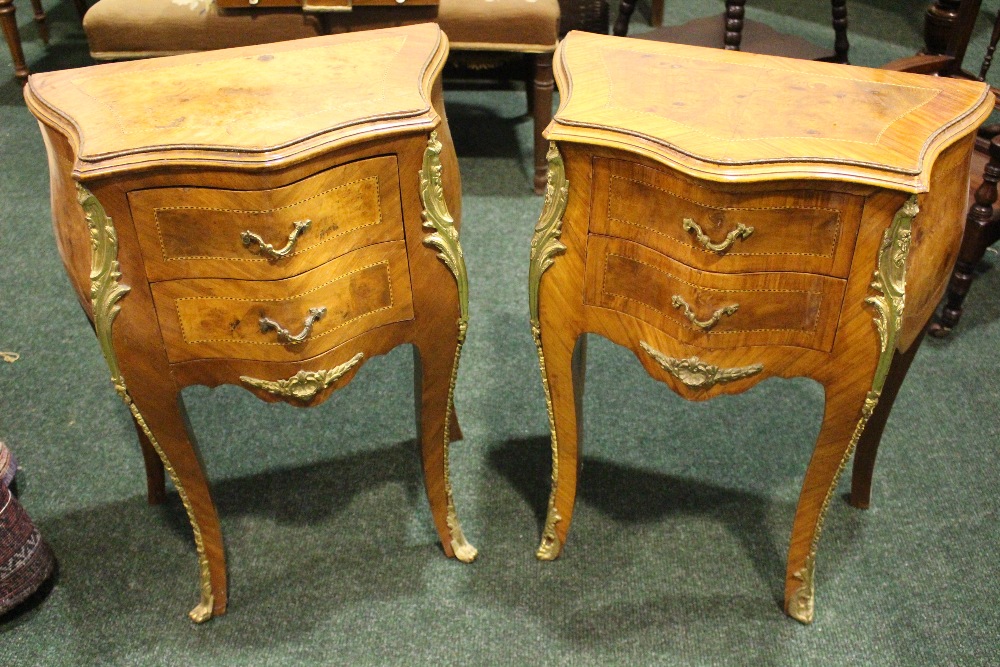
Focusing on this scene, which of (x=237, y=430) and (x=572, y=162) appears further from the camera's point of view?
(x=237, y=430)

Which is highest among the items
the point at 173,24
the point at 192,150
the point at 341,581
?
the point at 192,150

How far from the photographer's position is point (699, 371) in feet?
4.49

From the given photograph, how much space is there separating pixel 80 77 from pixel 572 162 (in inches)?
31.6

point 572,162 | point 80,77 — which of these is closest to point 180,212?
point 80,77

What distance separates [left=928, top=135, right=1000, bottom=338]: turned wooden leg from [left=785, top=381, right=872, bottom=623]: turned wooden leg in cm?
91

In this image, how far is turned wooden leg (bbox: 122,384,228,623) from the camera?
55.0 inches

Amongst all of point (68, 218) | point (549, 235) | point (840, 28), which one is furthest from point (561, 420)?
point (840, 28)

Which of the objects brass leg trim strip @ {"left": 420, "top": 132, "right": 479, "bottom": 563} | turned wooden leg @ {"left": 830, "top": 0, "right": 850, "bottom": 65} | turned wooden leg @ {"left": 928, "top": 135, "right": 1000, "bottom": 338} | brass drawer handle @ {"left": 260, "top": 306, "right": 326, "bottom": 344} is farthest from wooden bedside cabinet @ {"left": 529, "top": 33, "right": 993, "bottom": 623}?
turned wooden leg @ {"left": 830, "top": 0, "right": 850, "bottom": 65}

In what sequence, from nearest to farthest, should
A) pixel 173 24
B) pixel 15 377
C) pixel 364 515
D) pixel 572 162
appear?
pixel 572 162
pixel 364 515
pixel 15 377
pixel 173 24

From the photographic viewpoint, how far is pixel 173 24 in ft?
8.50

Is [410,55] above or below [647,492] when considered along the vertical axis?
above

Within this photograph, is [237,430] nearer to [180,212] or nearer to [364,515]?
[364,515]

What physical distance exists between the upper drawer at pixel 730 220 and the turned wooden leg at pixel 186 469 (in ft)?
2.47

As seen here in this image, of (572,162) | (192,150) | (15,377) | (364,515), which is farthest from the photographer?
(15,377)
